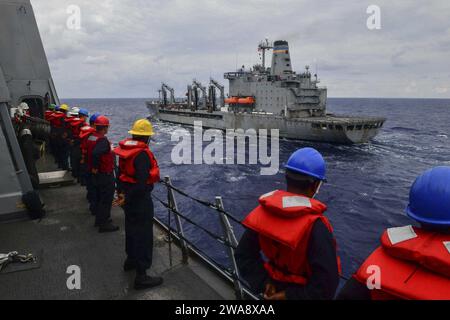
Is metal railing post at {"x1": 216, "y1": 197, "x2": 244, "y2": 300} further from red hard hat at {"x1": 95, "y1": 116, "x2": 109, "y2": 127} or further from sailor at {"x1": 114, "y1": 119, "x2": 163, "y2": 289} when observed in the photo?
red hard hat at {"x1": 95, "y1": 116, "x2": 109, "y2": 127}

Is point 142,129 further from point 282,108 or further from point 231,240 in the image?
point 282,108

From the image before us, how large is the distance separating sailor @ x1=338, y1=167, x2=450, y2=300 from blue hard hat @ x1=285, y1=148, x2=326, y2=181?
23.8 inches

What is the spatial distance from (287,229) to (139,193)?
253 centimetres

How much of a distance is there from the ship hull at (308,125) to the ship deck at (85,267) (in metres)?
29.0

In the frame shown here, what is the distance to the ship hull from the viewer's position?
31.8 m

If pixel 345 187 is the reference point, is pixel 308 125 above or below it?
above

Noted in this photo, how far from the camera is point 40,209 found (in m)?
6.30

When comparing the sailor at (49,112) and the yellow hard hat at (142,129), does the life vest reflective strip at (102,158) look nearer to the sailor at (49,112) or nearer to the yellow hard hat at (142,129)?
the yellow hard hat at (142,129)

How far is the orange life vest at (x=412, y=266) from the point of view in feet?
5.19

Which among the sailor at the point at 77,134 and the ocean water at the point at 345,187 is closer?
the sailor at the point at 77,134

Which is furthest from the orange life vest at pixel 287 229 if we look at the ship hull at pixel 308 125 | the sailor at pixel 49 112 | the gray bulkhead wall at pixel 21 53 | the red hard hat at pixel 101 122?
the ship hull at pixel 308 125

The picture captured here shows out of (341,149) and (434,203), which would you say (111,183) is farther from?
(341,149)

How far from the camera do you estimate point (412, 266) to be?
1679 mm

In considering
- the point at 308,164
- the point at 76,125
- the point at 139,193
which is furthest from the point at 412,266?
→ the point at 76,125
